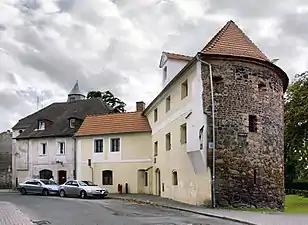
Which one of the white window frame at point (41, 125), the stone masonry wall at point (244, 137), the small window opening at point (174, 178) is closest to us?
the stone masonry wall at point (244, 137)

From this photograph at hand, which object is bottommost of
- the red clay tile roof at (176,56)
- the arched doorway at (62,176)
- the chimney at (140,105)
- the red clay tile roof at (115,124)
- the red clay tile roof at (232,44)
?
the arched doorway at (62,176)

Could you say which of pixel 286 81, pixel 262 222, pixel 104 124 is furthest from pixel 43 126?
pixel 262 222

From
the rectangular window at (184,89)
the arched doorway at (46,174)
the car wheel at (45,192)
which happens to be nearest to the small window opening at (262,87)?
the rectangular window at (184,89)

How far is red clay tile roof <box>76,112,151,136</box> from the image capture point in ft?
141

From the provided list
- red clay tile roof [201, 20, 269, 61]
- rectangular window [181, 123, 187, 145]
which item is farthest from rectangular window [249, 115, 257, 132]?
rectangular window [181, 123, 187, 145]

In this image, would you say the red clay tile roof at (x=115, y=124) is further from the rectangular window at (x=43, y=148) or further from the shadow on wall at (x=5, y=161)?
the shadow on wall at (x=5, y=161)

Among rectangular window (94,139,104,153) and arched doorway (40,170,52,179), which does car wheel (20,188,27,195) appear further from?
rectangular window (94,139,104,153)

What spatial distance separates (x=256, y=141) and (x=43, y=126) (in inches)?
1208

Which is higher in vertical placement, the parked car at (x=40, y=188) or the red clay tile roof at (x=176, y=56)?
the red clay tile roof at (x=176, y=56)

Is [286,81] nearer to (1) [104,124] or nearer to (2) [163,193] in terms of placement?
(2) [163,193]

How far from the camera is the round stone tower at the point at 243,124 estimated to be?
1048 inches

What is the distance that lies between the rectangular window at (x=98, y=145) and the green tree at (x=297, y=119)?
53.5 feet

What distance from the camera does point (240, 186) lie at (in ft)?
87.4

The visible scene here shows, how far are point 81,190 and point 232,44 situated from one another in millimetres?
16632
